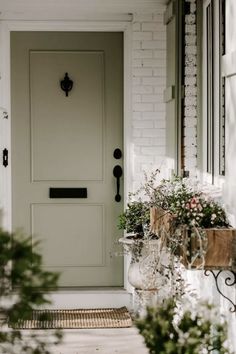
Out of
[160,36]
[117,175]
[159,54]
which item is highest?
[160,36]

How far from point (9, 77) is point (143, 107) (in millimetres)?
1030

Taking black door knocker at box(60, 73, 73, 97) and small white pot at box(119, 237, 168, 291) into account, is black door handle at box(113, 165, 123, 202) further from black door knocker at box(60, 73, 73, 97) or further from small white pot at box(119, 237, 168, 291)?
small white pot at box(119, 237, 168, 291)

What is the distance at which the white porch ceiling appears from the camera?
261 inches

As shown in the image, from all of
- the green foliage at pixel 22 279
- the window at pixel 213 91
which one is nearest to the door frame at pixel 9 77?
the window at pixel 213 91

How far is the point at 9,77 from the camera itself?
685 centimetres

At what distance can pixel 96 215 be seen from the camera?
700 cm

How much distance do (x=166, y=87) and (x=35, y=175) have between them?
1195 mm

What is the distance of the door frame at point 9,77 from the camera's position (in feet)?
22.4

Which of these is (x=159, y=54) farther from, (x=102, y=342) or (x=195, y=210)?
(x=195, y=210)

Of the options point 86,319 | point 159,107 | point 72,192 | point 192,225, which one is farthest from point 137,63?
point 192,225

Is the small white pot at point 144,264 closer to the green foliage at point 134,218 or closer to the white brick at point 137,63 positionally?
the green foliage at point 134,218

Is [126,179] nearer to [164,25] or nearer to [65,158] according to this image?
[65,158]

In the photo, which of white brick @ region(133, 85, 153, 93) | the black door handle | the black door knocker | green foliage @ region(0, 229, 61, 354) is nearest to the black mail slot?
the black door handle

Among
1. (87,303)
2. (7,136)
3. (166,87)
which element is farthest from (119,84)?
(87,303)
